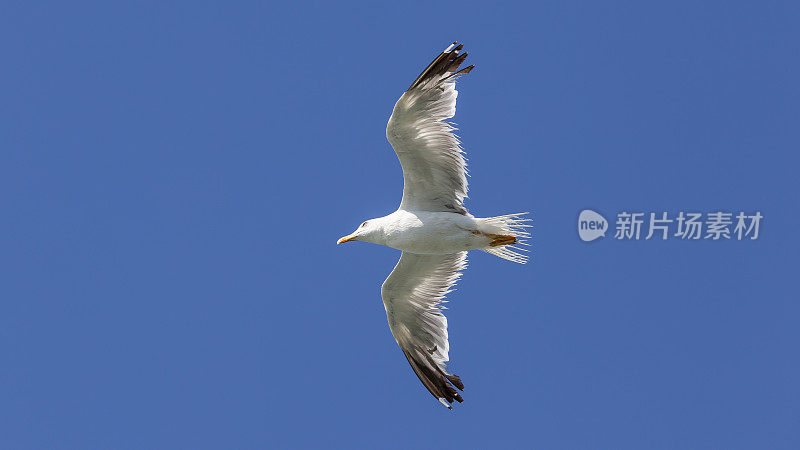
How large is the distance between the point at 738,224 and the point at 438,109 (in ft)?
13.8

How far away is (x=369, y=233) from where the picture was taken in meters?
12.8

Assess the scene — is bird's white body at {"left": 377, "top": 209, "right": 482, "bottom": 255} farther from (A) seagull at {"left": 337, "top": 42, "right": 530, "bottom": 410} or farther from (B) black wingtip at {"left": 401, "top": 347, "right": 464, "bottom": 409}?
(B) black wingtip at {"left": 401, "top": 347, "right": 464, "bottom": 409}

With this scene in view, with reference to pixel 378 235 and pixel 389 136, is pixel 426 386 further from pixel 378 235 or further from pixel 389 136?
pixel 389 136

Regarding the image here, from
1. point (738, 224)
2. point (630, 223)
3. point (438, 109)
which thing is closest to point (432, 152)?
→ point (438, 109)

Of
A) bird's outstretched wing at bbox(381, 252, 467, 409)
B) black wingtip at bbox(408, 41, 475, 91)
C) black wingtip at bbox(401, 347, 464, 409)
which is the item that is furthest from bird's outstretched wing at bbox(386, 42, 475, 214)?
black wingtip at bbox(401, 347, 464, 409)

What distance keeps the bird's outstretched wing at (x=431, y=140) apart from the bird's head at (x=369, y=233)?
0.32 metres

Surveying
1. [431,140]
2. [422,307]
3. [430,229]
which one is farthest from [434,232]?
[422,307]

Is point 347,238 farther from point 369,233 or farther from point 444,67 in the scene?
point 444,67

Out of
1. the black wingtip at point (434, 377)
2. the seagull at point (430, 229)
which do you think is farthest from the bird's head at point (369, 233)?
the black wingtip at point (434, 377)

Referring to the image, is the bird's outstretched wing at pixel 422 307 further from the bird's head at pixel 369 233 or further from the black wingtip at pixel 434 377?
the bird's head at pixel 369 233

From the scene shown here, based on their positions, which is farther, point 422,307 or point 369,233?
point 422,307

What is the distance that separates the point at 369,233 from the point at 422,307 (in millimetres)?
1095

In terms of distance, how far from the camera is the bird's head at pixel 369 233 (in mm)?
12773

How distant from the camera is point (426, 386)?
13.2 m
